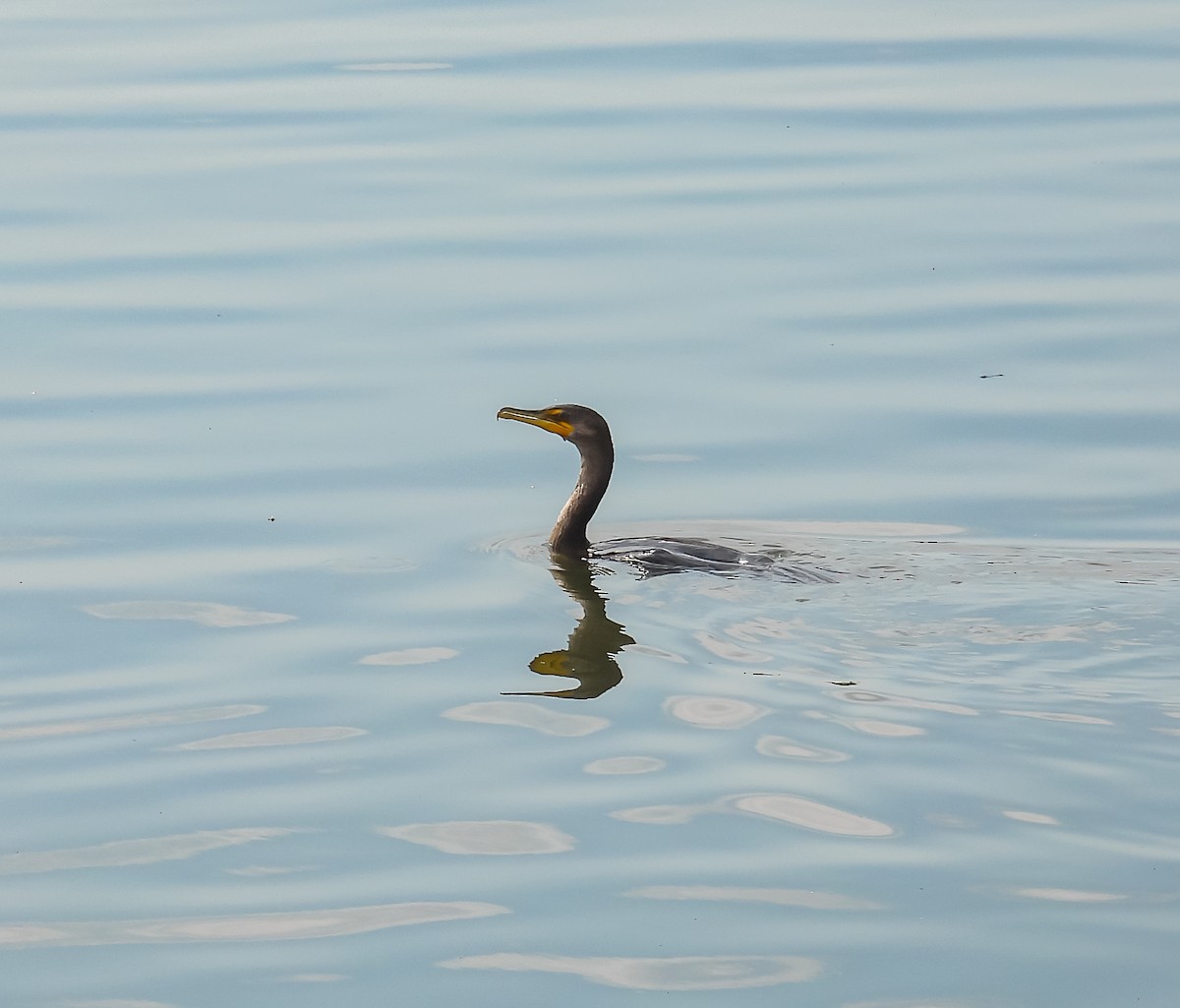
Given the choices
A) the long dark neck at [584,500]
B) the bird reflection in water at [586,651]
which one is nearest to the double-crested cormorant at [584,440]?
the long dark neck at [584,500]

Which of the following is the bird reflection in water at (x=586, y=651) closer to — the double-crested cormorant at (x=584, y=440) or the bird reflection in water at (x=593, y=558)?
the bird reflection in water at (x=593, y=558)

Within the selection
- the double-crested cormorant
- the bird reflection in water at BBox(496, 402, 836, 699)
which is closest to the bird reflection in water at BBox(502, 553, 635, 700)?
the bird reflection in water at BBox(496, 402, 836, 699)

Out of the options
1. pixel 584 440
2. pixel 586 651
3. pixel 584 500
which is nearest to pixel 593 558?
pixel 584 500

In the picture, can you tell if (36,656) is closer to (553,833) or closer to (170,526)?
(170,526)

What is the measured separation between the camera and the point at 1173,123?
16219 millimetres

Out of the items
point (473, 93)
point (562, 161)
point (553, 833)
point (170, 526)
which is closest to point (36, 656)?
point (170, 526)

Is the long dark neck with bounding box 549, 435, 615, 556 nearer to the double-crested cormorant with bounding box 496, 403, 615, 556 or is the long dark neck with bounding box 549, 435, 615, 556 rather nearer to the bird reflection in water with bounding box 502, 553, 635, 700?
the double-crested cormorant with bounding box 496, 403, 615, 556

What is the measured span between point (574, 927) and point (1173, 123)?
40.0ft

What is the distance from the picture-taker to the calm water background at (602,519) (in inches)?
227

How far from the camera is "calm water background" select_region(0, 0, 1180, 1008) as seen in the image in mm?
5754

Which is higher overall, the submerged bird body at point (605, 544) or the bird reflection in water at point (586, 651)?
the submerged bird body at point (605, 544)

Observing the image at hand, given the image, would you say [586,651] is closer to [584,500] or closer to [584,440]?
[584,500]

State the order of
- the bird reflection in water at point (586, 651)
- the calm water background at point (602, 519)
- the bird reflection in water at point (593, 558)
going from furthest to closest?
the bird reflection in water at point (593, 558), the bird reflection in water at point (586, 651), the calm water background at point (602, 519)

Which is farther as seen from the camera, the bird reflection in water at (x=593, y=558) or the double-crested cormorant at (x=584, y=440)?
the double-crested cormorant at (x=584, y=440)
